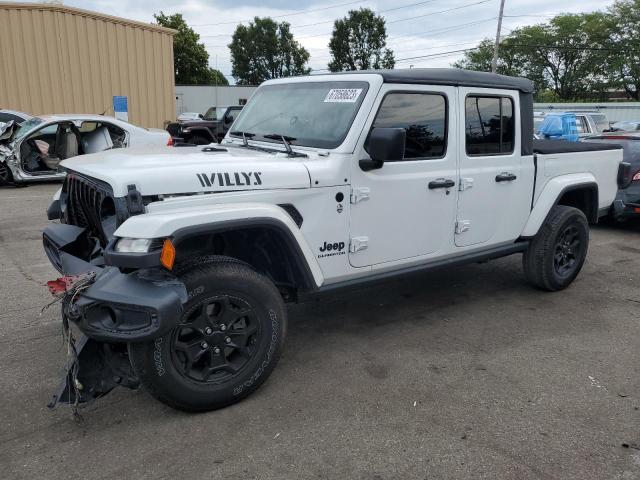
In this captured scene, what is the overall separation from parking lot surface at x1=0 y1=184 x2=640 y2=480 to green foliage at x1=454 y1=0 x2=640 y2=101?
4999cm

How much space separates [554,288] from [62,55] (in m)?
14.9

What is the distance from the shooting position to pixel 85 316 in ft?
9.00

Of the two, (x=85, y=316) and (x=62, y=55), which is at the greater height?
(x=62, y=55)

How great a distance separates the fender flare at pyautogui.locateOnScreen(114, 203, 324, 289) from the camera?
2.74 meters

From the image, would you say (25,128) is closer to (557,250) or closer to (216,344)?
(216,344)

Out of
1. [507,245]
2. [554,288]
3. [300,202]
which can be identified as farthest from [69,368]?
[554,288]

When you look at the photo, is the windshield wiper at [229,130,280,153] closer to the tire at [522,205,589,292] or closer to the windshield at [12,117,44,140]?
the tire at [522,205,589,292]

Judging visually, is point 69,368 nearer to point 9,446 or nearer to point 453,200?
point 9,446

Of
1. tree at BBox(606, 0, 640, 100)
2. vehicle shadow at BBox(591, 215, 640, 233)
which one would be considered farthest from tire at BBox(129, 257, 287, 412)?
tree at BBox(606, 0, 640, 100)

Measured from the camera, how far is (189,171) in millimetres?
3023

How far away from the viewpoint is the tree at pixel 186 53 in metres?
52.5

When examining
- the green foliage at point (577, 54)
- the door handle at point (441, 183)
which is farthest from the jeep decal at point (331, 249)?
the green foliage at point (577, 54)

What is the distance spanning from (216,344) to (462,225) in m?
2.24

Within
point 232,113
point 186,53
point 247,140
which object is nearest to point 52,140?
point 232,113
